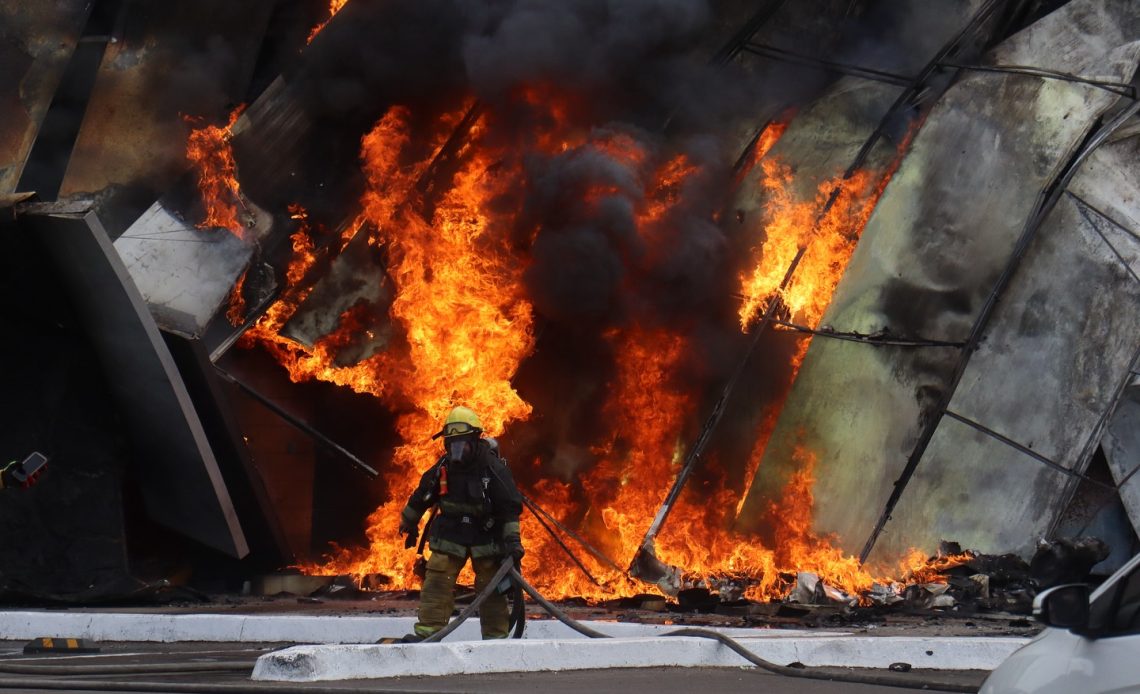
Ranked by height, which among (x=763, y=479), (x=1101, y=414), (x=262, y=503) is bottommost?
(x=262, y=503)

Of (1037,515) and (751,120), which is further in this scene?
(751,120)

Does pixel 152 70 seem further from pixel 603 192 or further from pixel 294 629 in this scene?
pixel 294 629

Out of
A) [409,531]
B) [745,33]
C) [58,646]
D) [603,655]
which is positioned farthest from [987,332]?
[58,646]

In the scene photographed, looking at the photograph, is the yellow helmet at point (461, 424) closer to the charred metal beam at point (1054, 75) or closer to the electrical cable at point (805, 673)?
the electrical cable at point (805, 673)

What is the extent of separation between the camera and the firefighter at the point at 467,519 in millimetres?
7895

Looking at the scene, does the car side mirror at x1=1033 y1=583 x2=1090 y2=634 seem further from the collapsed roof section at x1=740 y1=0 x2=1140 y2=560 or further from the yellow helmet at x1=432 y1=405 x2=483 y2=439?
the collapsed roof section at x1=740 y1=0 x2=1140 y2=560

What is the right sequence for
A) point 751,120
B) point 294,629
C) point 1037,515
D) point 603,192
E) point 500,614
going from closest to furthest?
point 500,614 → point 294,629 → point 1037,515 → point 603,192 → point 751,120

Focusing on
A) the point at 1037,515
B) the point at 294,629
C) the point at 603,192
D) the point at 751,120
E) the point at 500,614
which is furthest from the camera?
the point at 751,120

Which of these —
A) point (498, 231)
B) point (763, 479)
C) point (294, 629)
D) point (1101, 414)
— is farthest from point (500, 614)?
point (1101, 414)

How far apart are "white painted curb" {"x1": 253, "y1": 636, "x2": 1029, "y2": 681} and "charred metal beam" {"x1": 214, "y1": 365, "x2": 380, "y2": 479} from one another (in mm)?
Result: 6140

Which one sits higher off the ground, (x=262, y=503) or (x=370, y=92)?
(x=370, y=92)

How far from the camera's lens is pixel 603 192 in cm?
1229

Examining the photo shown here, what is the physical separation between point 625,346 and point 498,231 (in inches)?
70.2

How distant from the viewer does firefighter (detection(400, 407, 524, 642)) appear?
311 inches
